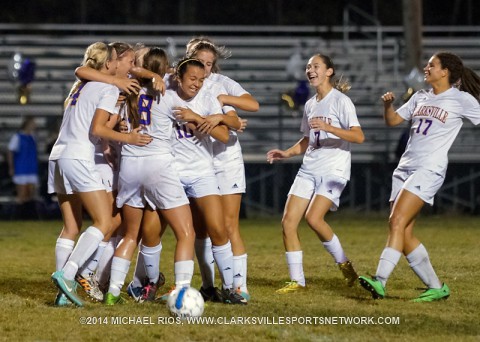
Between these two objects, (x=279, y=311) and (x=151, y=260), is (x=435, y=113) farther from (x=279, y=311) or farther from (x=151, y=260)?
(x=151, y=260)

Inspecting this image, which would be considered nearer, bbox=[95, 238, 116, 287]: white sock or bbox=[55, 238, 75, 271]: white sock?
bbox=[55, 238, 75, 271]: white sock

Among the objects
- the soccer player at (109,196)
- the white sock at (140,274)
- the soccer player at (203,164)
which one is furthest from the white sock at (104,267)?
the soccer player at (203,164)

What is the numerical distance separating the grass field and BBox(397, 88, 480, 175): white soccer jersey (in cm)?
116

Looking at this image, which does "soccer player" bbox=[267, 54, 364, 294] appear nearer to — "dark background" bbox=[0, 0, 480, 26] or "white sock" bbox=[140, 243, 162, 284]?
"white sock" bbox=[140, 243, 162, 284]

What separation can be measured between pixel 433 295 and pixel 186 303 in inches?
93.4

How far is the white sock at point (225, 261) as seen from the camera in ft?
27.8

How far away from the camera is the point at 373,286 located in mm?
8602

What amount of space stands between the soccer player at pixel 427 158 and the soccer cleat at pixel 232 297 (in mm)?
1067

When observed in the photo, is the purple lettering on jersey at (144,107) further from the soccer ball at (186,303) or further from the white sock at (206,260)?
the soccer ball at (186,303)

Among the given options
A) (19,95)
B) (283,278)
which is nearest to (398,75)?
(19,95)

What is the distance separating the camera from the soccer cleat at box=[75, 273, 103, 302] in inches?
341

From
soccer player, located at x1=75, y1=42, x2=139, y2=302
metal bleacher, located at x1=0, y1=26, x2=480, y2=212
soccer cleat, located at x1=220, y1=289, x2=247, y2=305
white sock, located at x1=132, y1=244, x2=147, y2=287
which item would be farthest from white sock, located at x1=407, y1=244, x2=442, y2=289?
metal bleacher, located at x1=0, y1=26, x2=480, y2=212

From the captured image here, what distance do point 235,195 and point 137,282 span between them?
1072 mm

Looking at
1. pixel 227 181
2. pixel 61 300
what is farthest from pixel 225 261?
pixel 61 300
